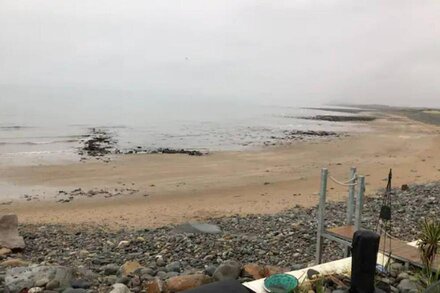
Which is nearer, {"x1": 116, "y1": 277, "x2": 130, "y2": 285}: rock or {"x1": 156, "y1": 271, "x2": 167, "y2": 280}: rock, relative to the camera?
{"x1": 116, "y1": 277, "x2": 130, "y2": 285}: rock

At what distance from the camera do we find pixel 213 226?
37.0ft

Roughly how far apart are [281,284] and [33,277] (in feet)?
11.8

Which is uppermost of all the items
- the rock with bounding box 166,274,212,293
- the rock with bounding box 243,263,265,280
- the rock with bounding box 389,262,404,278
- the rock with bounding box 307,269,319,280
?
the rock with bounding box 307,269,319,280

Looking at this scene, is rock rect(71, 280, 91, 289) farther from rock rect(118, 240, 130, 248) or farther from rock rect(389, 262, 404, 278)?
rock rect(389, 262, 404, 278)

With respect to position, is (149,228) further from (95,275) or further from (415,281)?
(415,281)

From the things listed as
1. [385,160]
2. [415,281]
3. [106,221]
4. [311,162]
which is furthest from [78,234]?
[385,160]

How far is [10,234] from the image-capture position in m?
10.1

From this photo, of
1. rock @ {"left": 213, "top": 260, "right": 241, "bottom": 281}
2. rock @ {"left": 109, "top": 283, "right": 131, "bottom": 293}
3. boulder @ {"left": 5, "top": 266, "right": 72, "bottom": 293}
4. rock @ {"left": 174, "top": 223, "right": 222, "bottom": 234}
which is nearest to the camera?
rock @ {"left": 109, "top": 283, "right": 131, "bottom": 293}

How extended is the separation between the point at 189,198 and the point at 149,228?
4.84 meters

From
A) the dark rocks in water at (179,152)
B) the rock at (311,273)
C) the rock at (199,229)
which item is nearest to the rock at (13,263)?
the rock at (199,229)

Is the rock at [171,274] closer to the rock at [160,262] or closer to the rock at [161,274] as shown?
the rock at [161,274]

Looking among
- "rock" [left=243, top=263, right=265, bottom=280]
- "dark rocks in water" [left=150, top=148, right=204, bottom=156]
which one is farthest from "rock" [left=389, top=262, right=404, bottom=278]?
"dark rocks in water" [left=150, top=148, right=204, bottom=156]

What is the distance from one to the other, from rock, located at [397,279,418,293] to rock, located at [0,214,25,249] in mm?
8233

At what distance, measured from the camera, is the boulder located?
19.7 feet
